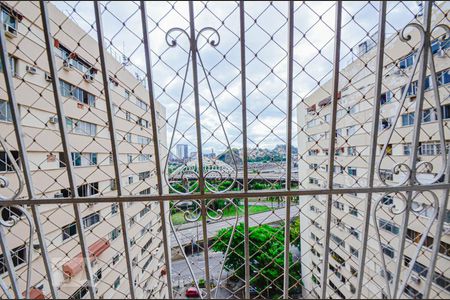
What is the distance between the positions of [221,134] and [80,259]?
2.90 feet

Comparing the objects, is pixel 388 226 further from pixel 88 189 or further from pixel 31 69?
pixel 31 69

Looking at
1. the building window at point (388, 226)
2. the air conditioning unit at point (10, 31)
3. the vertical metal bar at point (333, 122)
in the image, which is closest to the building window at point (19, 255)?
the air conditioning unit at point (10, 31)

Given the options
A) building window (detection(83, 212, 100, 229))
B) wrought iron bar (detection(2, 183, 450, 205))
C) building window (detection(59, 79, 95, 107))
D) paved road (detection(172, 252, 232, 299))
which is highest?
building window (detection(59, 79, 95, 107))

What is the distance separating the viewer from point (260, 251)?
3.88 feet

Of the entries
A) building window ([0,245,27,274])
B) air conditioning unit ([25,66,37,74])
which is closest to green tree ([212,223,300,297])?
building window ([0,245,27,274])

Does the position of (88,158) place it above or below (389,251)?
above

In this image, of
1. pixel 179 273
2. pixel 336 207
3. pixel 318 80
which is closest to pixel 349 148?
pixel 336 207

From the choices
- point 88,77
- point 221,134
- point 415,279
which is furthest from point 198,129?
point 415,279

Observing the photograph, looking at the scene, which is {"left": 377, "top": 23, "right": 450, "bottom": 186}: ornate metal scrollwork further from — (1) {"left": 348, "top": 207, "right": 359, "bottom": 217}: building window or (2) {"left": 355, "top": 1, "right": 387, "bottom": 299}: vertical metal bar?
(1) {"left": 348, "top": 207, "right": 359, "bottom": 217}: building window

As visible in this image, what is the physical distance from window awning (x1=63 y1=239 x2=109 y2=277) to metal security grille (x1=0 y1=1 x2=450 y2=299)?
10mm

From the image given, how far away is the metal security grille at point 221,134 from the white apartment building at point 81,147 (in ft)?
0.04

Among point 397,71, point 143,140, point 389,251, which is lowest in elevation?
point 389,251

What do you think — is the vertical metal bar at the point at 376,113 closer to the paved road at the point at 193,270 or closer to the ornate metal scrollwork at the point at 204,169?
the ornate metal scrollwork at the point at 204,169

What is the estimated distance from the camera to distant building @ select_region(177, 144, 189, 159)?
94cm
